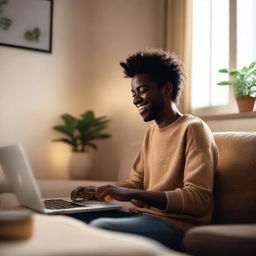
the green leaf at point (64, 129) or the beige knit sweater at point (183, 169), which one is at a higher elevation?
the green leaf at point (64, 129)

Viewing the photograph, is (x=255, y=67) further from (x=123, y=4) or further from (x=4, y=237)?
(x=4, y=237)

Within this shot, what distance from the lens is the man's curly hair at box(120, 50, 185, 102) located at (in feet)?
5.57

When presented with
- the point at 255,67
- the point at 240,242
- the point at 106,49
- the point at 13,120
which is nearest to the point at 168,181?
the point at 240,242

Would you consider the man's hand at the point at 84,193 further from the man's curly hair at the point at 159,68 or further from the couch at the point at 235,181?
the man's curly hair at the point at 159,68

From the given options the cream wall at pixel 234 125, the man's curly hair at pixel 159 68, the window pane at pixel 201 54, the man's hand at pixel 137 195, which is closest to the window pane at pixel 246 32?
the window pane at pixel 201 54

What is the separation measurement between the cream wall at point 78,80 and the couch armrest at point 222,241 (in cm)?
210

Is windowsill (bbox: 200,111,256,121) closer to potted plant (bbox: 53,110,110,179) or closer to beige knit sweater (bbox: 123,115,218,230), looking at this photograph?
beige knit sweater (bbox: 123,115,218,230)

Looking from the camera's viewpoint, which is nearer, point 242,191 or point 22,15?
point 242,191

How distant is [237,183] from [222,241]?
24.6 inches

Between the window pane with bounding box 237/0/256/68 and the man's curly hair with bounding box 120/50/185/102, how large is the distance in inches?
39.1

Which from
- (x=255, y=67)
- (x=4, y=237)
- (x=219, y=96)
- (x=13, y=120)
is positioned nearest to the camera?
(x=4, y=237)

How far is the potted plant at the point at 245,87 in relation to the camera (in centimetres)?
238

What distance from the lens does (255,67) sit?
2.53 metres

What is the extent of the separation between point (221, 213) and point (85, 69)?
2210 millimetres
